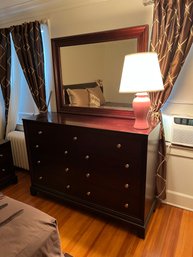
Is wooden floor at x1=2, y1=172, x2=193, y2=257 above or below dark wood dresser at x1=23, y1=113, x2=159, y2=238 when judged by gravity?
below

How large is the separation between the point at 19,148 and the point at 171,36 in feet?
7.68

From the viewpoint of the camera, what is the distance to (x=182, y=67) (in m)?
1.82

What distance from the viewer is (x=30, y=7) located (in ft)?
7.69

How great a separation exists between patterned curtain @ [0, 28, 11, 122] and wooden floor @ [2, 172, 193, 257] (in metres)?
1.67

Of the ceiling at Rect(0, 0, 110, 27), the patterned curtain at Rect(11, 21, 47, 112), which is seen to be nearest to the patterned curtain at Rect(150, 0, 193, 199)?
the ceiling at Rect(0, 0, 110, 27)

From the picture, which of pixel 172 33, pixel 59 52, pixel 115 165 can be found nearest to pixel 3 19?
pixel 59 52

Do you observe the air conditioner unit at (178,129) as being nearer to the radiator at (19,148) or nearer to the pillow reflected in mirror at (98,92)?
the pillow reflected in mirror at (98,92)

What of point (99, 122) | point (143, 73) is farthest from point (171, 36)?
point (99, 122)

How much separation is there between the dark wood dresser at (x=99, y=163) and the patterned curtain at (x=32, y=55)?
1.62 feet

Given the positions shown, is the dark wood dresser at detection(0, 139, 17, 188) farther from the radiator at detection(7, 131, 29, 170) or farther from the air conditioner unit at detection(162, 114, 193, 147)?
the air conditioner unit at detection(162, 114, 193, 147)

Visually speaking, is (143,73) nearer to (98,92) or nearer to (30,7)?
(98,92)

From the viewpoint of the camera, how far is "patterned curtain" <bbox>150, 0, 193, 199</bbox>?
162 centimetres

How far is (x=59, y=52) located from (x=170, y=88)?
4.37ft

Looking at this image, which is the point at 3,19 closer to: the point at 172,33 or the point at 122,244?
the point at 172,33
